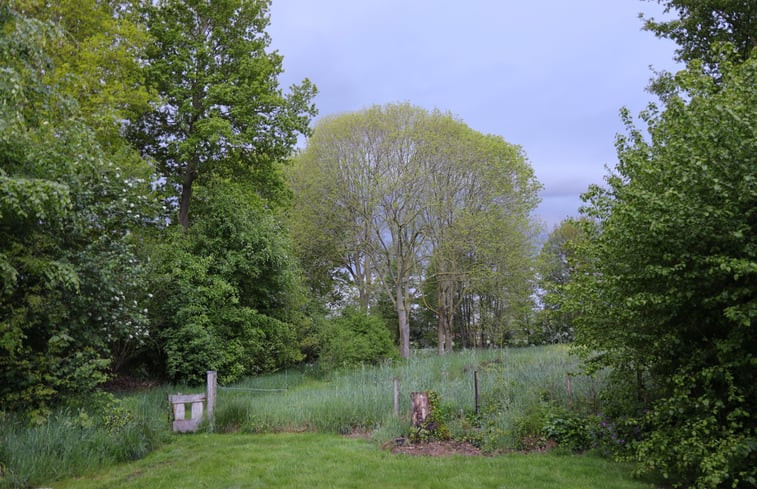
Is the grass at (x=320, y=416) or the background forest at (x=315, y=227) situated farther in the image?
the grass at (x=320, y=416)

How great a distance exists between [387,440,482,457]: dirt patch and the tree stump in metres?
0.36

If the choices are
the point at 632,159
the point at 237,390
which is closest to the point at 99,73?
the point at 237,390

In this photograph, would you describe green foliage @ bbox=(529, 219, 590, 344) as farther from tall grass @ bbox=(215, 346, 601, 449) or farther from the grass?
the grass

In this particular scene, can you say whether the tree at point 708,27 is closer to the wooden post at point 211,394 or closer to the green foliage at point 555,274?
the green foliage at point 555,274

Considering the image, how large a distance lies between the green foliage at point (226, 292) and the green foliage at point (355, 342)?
1.28 meters

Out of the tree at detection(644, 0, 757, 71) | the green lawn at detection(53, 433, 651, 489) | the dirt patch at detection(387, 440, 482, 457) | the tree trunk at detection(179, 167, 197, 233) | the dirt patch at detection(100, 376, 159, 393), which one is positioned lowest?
the dirt patch at detection(387, 440, 482, 457)

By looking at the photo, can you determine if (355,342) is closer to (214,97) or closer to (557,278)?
(214,97)

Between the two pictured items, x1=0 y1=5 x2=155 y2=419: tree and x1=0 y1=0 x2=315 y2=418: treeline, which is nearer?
x1=0 y1=5 x2=155 y2=419: tree

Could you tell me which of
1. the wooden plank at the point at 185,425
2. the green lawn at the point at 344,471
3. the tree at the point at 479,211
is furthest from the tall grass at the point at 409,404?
the tree at the point at 479,211

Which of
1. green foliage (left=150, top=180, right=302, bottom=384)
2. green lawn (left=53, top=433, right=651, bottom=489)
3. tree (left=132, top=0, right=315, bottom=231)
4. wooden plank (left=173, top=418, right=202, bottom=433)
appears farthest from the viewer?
tree (left=132, top=0, right=315, bottom=231)

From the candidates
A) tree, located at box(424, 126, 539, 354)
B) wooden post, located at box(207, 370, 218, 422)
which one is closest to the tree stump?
wooden post, located at box(207, 370, 218, 422)

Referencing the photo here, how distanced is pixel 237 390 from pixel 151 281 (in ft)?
11.4

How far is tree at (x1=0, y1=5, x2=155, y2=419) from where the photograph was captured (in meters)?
6.27

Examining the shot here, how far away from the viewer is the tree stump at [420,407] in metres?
7.22
